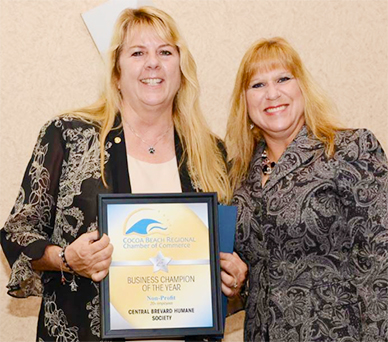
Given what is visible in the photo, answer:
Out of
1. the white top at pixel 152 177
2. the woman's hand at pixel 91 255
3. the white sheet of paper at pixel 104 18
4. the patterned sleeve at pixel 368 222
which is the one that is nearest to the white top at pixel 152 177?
the white top at pixel 152 177

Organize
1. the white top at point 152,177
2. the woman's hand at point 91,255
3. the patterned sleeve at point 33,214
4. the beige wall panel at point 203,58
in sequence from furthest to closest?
1. the beige wall panel at point 203,58
2. the white top at point 152,177
3. the patterned sleeve at point 33,214
4. the woman's hand at point 91,255

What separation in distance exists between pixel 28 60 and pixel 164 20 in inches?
27.7

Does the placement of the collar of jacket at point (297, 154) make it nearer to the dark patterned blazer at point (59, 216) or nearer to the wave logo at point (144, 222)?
the wave logo at point (144, 222)

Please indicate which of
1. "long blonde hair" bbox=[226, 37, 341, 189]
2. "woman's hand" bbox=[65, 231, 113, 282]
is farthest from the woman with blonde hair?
"long blonde hair" bbox=[226, 37, 341, 189]

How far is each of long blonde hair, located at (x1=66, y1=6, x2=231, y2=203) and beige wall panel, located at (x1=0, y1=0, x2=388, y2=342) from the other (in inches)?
18.0

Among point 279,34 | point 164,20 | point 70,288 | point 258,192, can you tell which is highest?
point 279,34

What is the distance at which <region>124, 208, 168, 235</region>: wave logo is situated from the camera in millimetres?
2244

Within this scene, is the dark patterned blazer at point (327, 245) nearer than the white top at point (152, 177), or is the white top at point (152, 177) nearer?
the dark patterned blazer at point (327, 245)

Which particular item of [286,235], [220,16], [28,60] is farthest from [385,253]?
[28,60]

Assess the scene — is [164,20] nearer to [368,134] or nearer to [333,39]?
[368,134]

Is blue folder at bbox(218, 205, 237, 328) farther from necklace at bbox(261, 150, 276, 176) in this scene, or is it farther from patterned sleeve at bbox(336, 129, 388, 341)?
patterned sleeve at bbox(336, 129, 388, 341)

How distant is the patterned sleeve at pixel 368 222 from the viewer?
2240 millimetres

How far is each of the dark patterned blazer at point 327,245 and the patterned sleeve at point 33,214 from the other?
2.31ft

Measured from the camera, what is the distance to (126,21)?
99.8 inches
